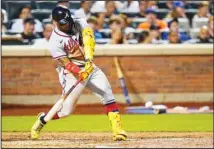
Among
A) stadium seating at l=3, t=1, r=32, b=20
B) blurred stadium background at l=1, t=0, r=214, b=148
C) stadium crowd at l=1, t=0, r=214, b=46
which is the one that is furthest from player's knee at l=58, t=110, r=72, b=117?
stadium seating at l=3, t=1, r=32, b=20

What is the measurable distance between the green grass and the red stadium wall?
7.60ft

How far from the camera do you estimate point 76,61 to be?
31.1ft

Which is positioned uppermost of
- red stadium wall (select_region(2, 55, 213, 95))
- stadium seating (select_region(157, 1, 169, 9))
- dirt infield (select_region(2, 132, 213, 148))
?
dirt infield (select_region(2, 132, 213, 148))

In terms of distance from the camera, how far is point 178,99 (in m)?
16.3

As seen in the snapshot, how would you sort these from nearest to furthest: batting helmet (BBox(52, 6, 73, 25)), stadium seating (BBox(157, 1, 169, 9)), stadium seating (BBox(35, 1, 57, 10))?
batting helmet (BBox(52, 6, 73, 25)), stadium seating (BBox(35, 1, 57, 10)), stadium seating (BBox(157, 1, 169, 9))

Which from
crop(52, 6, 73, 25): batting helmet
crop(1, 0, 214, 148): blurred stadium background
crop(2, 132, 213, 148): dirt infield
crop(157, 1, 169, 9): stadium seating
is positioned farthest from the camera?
crop(157, 1, 169, 9): stadium seating

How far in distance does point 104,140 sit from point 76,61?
42.8 inches

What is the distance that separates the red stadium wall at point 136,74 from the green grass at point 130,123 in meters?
2.32

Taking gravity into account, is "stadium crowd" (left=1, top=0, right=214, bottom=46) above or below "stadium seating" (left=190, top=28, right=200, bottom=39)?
above

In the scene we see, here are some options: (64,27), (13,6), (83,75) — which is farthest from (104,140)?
(13,6)

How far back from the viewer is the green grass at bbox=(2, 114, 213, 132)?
11.3m

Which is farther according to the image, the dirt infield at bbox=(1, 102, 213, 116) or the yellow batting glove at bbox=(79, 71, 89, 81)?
the dirt infield at bbox=(1, 102, 213, 116)

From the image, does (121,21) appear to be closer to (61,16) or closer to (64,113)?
(64,113)

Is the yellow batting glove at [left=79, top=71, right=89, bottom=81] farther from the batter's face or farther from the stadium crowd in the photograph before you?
the stadium crowd
